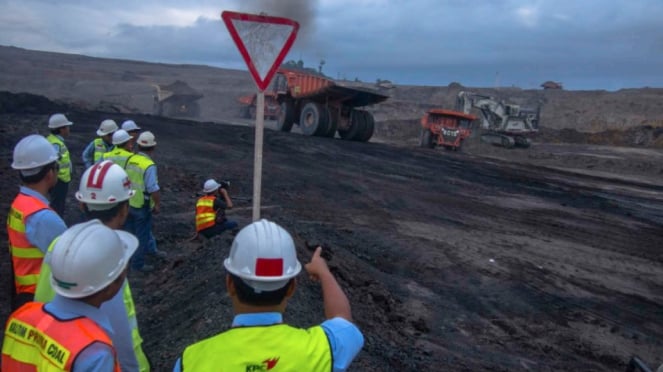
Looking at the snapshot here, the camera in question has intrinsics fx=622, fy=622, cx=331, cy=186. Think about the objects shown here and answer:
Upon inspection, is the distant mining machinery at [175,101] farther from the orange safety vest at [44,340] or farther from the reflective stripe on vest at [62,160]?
the orange safety vest at [44,340]

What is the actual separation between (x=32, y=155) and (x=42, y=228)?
67 cm

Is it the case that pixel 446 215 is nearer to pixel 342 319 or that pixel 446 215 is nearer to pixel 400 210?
pixel 400 210

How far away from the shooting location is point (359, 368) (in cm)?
484

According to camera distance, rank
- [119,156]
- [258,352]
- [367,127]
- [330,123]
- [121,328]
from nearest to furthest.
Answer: [258,352], [121,328], [119,156], [330,123], [367,127]

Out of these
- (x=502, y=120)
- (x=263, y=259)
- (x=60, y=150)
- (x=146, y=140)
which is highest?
(x=263, y=259)

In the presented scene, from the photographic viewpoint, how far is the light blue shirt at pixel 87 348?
2156 mm

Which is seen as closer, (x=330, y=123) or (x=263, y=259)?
(x=263, y=259)

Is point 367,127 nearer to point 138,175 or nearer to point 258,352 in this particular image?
point 138,175

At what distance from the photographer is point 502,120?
31.6 m

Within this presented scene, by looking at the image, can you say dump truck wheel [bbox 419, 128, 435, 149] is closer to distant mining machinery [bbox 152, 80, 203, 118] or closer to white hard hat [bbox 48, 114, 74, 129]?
distant mining machinery [bbox 152, 80, 203, 118]

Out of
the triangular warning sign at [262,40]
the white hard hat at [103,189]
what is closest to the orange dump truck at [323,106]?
the triangular warning sign at [262,40]

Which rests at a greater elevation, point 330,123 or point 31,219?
point 31,219

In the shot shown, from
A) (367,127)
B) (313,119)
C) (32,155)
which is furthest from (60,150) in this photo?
(367,127)

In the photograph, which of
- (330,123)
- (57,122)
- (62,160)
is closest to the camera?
(62,160)
